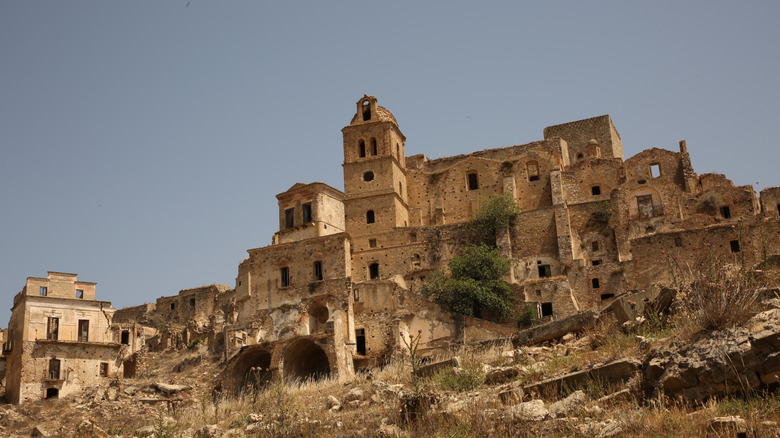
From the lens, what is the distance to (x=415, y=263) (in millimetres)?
43500

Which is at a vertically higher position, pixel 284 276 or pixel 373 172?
pixel 373 172

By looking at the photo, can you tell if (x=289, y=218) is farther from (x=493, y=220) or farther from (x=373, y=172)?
(x=493, y=220)

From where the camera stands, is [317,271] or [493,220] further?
[493,220]

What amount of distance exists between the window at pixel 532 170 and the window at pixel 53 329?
26.8m

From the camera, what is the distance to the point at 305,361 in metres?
36.8

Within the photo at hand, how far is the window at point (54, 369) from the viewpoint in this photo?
3700 cm

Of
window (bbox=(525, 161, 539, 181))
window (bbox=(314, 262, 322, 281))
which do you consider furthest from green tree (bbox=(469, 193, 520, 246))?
window (bbox=(314, 262, 322, 281))

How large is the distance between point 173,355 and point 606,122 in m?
31.5

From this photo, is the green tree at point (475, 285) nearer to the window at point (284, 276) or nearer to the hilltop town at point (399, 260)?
the hilltop town at point (399, 260)

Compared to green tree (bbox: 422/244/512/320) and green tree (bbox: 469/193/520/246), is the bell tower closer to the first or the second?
green tree (bbox: 469/193/520/246)

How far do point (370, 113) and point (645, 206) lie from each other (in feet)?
57.4

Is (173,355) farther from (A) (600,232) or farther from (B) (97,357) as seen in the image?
(A) (600,232)

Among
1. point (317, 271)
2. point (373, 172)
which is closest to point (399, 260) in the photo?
point (317, 271)

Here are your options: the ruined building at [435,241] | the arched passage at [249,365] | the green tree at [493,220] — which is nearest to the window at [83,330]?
the ruined building at [435,241]
